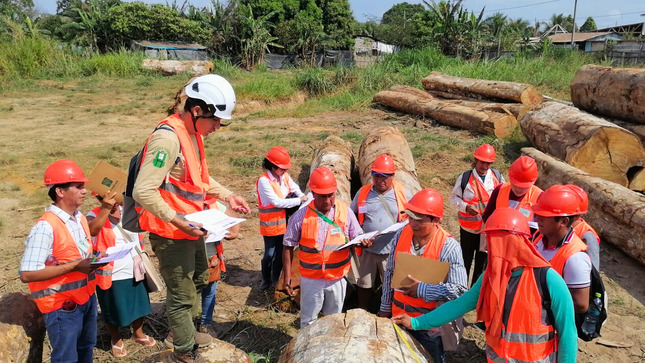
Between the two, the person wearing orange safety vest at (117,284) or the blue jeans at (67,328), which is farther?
the person wearing orange safety vest at (117,284)

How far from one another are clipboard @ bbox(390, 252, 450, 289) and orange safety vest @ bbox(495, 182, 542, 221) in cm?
154

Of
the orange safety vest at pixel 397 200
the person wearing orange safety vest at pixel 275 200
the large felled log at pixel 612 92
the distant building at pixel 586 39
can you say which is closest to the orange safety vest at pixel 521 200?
the orange safety vest at pixel 397 200

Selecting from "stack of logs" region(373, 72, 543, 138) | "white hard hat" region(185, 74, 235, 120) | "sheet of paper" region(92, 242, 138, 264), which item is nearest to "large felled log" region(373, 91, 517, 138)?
"stack of logs" region(373, 72, 543, 138)

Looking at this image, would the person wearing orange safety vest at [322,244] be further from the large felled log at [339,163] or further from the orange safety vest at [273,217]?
the large felled log at [339,163]

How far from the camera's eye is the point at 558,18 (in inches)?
2341

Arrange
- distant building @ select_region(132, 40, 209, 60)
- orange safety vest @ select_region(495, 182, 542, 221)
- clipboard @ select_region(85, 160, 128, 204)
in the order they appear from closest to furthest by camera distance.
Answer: clipboard @ select_region(85, 160, 128, 204) < orange safety vest @ select_region(495, 182, 542, 221) < distant building @ select_region(132, 40, 209, 60)

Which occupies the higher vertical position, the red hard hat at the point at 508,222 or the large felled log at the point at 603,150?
the red hard hat at the point at 508,222

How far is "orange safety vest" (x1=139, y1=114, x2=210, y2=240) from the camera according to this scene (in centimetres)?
294

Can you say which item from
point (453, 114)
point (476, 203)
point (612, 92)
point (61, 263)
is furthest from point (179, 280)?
point (453, 114)

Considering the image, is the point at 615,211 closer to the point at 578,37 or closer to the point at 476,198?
the point at 476,198

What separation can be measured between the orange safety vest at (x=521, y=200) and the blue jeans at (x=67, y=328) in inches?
145

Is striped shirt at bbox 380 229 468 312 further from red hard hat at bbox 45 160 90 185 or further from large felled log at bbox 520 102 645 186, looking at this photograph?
large felled log at bbox 520 102 645 186

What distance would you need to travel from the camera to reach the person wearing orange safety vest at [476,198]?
4.96 m

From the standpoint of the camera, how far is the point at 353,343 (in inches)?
104
